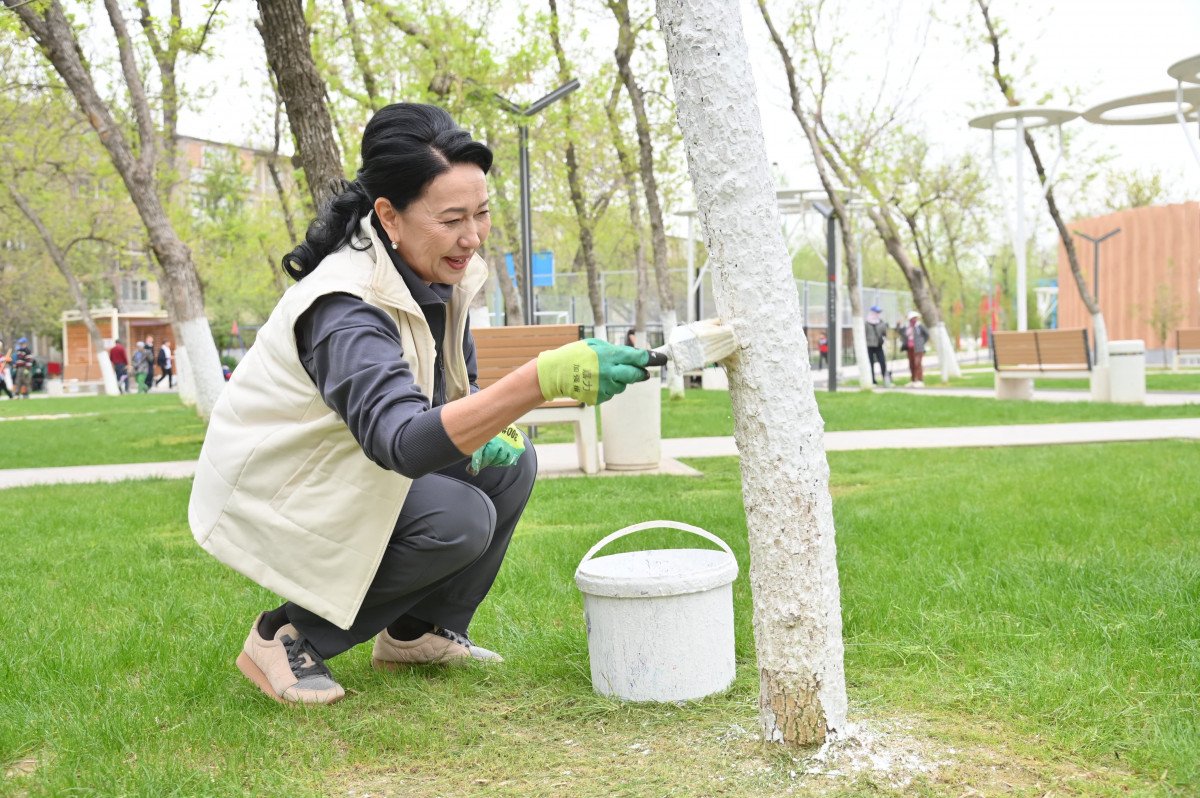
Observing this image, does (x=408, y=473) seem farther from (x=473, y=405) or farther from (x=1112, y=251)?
(x=1112, y=251)

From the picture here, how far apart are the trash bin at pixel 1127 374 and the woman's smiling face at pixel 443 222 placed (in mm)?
11270

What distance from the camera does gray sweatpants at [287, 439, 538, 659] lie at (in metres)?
2.66

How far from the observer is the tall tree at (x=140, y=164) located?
1044 centimetres

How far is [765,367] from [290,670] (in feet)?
4.78

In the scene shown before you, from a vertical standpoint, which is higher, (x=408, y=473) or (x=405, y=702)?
(x=408, y=473)

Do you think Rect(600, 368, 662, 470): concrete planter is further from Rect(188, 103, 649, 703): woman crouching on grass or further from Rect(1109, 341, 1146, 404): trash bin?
Rect(1109, 341, 1146, 404): trash bin

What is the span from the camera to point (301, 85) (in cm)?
735

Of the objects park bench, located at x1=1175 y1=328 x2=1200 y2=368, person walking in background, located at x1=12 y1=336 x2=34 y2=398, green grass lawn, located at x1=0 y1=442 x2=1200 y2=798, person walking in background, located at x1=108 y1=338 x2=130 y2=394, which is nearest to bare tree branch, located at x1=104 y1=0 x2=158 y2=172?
green grass lawn, located at x1=0 y1=442 x2=1200 y2=798

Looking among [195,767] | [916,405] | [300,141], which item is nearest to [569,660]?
[195,767]

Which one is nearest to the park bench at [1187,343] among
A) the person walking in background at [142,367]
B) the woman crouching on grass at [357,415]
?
the woman crouching on grass at [357,415]

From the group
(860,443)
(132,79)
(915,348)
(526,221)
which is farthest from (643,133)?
(860,443)

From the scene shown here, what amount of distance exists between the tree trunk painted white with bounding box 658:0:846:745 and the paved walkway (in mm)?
4917

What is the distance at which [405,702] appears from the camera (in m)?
2.82

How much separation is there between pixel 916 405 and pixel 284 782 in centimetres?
1095
